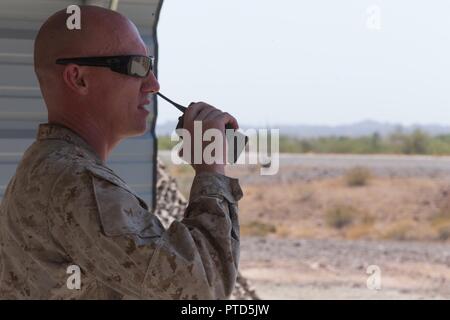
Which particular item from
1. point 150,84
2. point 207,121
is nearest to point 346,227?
point 150,84

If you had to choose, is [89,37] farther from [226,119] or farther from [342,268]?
[342,268]

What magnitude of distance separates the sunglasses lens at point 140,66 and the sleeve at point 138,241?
1.01 feet

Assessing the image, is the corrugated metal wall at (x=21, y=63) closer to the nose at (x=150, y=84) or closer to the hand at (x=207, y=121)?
the nose at (x=150, y=84)

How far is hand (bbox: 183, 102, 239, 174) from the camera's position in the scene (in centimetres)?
245

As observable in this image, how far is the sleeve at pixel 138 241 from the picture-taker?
223 centimetres

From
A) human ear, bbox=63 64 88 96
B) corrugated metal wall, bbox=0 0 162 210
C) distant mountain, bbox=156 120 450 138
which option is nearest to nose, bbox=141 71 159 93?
human ear, bbox=63 64 88 96

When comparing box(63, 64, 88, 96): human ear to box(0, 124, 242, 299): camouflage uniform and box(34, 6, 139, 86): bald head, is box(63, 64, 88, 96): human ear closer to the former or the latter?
box(34, 6, 139, 86): bald head

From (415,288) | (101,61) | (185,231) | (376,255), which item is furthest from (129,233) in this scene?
(376,255)

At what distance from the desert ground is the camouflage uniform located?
1103 cm

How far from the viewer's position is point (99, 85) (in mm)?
2551

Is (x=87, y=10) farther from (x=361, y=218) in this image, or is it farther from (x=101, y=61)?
(x=361, y=218)

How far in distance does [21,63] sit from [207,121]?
2113 millimetres

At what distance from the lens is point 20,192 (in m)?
2.44
